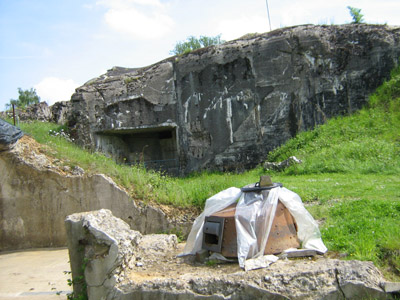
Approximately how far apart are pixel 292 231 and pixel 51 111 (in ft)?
46.9

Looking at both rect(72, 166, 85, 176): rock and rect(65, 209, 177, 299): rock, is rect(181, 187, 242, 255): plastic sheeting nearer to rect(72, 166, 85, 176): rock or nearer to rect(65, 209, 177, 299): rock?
rect(65, 209, 177, 299): rock

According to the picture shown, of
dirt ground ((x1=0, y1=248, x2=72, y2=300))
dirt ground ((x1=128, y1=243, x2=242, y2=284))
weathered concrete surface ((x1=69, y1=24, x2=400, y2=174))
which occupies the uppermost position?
weathered concrete surface ((x1=69, y1=24, x2=400, y2=174))

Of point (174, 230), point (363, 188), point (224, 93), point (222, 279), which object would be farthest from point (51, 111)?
point (222, 279)

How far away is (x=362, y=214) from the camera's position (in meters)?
4.83

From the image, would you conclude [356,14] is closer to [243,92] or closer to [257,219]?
[243,92]

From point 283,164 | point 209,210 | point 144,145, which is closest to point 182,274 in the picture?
point 209,210

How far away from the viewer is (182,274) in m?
3.81

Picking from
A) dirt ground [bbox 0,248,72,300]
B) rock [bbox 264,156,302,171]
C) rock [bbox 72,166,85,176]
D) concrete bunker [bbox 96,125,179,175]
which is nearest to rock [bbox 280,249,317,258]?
dirt ground [bbox 0,248,72,300]

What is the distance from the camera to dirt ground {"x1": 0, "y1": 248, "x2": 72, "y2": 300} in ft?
16.0

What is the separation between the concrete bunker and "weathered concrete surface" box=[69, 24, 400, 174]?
9.2 inches

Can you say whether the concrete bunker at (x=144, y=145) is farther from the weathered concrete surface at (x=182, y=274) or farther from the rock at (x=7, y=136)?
the weathered concrete surface at (x=182, y=274)

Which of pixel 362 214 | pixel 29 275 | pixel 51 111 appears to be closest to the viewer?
pixel 362 214

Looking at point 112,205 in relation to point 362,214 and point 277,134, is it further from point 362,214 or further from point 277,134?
point 277,134

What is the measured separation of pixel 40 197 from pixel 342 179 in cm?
628
